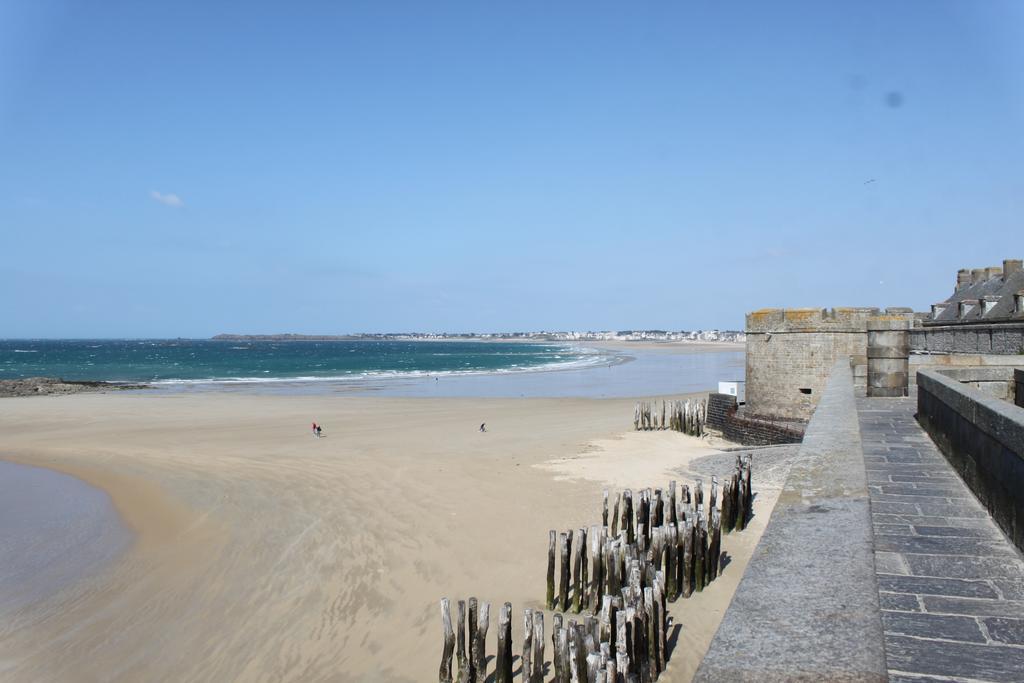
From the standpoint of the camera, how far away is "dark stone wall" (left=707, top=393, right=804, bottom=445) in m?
19.1

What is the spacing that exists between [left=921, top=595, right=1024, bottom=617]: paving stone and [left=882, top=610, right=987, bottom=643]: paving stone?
3.1 inches

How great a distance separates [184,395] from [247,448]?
24.5m

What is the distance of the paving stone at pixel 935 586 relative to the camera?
359 centimetres

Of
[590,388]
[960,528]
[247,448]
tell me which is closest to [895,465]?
[960,528]

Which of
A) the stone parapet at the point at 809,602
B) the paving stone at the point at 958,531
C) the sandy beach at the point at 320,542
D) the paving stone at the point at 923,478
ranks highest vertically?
the stone parapet at the point at 809,602

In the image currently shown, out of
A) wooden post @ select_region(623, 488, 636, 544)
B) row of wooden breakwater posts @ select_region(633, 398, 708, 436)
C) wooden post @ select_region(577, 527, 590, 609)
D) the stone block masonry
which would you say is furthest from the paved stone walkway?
row of wooden breakwater posts @ select_region(633, 398, 708, 436)

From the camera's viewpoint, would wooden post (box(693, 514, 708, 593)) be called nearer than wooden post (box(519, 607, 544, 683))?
No

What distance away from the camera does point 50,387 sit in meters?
48.5

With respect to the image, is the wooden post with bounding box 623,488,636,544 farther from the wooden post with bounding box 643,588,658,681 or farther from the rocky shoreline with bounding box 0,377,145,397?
the rocky shoreline with bounding box 0,377,145,397

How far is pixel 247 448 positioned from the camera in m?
23.4

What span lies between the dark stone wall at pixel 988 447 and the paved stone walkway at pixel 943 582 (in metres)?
0.13

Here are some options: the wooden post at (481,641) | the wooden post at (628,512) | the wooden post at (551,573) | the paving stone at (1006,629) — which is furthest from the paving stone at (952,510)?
the wooden post at (628,512)

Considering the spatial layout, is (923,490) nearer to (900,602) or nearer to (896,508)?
(896,508)

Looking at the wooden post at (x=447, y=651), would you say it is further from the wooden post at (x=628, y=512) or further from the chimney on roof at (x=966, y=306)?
the chimney on roof at (x=966, y=306)
